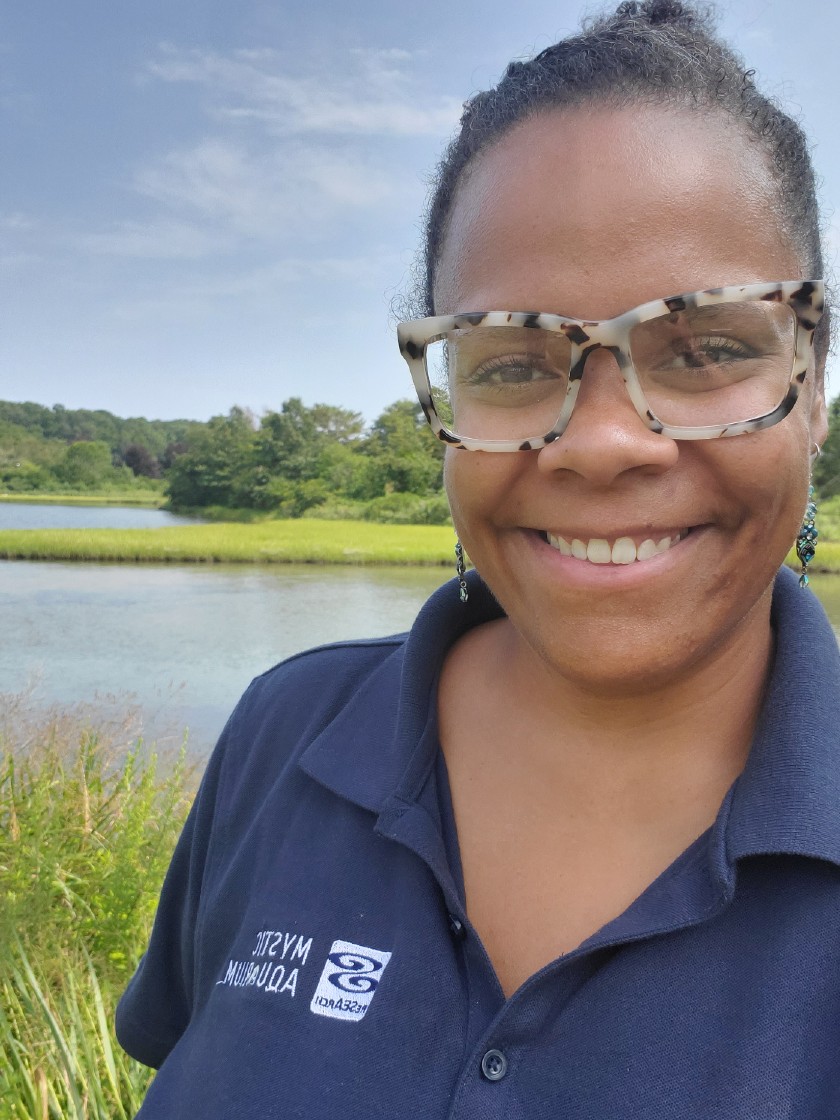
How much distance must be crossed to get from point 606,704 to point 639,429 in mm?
357

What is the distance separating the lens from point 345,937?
1.09m

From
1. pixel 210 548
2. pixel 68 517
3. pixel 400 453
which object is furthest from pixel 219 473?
pixel 210 548

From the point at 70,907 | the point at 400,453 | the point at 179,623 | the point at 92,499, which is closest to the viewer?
the point at 70,907

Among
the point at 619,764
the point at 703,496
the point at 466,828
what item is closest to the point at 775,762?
the point at 619,764

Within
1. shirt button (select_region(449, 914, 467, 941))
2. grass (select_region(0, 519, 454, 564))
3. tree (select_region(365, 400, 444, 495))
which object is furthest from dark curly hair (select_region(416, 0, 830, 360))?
tree (select_region(365, 400, 444, 495))

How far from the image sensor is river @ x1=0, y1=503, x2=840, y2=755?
30.5 feet

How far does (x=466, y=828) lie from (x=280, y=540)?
2520 centimetres

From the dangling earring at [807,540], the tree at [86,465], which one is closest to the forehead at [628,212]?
the dangling earring at [807,540]

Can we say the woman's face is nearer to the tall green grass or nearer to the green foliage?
the tall green grass

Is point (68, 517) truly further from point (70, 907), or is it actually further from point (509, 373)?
point (509, 373)

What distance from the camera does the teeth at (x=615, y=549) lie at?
98 cm

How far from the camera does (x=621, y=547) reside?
99cm

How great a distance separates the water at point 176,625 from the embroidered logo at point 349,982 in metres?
5.58

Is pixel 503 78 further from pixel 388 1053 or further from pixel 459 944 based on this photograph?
pixel 388 1053
